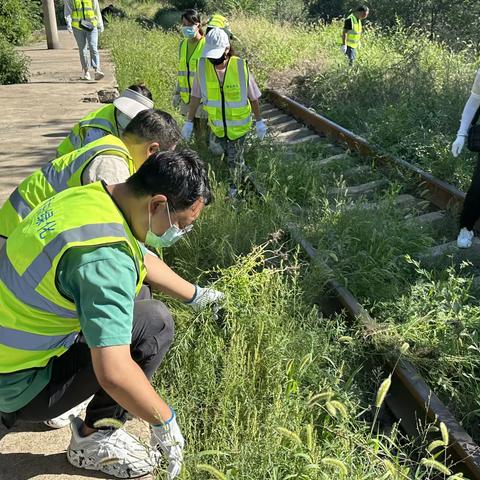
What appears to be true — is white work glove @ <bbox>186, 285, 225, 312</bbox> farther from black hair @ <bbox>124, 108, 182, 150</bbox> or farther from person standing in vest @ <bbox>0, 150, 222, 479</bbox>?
black hair @ <bbox>124, 108, 182, 150</bbox>

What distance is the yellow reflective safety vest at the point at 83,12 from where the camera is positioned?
35.7ft

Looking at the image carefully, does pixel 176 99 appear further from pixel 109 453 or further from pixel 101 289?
pixel 101 289

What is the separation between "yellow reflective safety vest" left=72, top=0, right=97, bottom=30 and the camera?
10.9m

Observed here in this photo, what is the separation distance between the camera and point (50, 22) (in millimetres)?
18281

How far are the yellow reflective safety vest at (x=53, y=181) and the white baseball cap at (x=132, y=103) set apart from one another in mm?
622

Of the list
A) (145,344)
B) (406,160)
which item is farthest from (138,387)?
(406,160)

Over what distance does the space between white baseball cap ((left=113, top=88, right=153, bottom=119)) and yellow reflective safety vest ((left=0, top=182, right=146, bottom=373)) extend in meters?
1.54

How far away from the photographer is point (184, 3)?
29.7 metres

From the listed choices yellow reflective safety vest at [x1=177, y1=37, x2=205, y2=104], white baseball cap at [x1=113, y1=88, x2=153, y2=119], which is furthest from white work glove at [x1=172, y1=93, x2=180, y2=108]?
white baseball cap at [x1=113, y1=88, x2=153, y2=119]

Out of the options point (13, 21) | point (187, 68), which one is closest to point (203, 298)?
point (187, 68)

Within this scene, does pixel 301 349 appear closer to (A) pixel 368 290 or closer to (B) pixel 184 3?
(A) pixel 368 290

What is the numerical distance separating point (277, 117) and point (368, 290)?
5.37 meters

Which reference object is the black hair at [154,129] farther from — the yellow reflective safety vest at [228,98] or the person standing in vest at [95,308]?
the yellow reflective safety vest at [228,98]

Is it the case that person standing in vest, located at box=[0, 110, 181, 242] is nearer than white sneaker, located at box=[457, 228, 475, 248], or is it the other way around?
person standing in vest, located at box=[0, 110, 181, 242]
